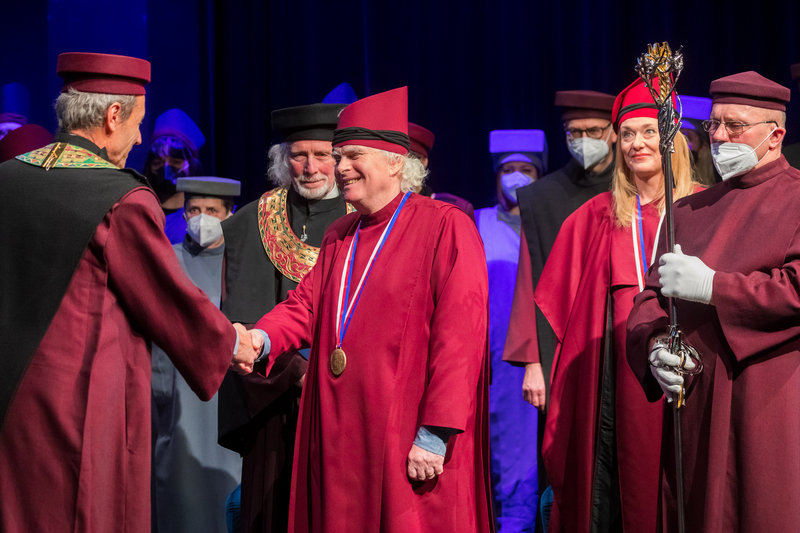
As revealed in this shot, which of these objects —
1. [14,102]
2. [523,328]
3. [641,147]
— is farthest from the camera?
[14,102]

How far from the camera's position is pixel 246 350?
3627 millimetres

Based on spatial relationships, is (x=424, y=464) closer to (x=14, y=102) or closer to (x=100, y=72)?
(x=100, y=72)

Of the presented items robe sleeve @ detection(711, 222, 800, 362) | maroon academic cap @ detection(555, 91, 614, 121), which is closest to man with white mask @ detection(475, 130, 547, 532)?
maroon academic cap @ detection(555, 91, 614, 121)

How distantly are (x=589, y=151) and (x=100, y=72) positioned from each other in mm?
2993

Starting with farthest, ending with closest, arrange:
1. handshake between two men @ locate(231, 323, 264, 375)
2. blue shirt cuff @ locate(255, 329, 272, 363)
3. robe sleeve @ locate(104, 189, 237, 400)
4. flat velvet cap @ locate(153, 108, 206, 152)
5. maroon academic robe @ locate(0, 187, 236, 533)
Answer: flat velvet cap @ locate(153, 108, 206, 152) < blue shirt cuff @ locate(255, 329, 272, 363) < handshake between two men @ locate(231, 323, 264, 375) < robe sleeve @ locate(104, 189, 237, 400) < maroon academic robe @ locate(0, 187, 236, 533)

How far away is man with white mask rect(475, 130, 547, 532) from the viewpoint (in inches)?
236

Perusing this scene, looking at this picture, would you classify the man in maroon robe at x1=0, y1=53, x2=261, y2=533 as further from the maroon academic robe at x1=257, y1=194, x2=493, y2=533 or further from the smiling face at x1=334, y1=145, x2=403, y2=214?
the smiling face at x1=334, y1=145, x2=403, y2=214

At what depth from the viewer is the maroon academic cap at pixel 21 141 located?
18.6 ft

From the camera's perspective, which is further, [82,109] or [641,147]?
[641,147]

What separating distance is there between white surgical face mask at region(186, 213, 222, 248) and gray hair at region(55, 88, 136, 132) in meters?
2.46

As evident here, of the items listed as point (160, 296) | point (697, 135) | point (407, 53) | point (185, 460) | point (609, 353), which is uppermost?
point (407, 53)

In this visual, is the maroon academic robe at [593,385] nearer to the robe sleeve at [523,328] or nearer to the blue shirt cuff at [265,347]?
the robe sleeve at [523,328]

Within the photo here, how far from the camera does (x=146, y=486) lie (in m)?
3.24


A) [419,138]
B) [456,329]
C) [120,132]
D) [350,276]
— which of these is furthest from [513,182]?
[120,132]
